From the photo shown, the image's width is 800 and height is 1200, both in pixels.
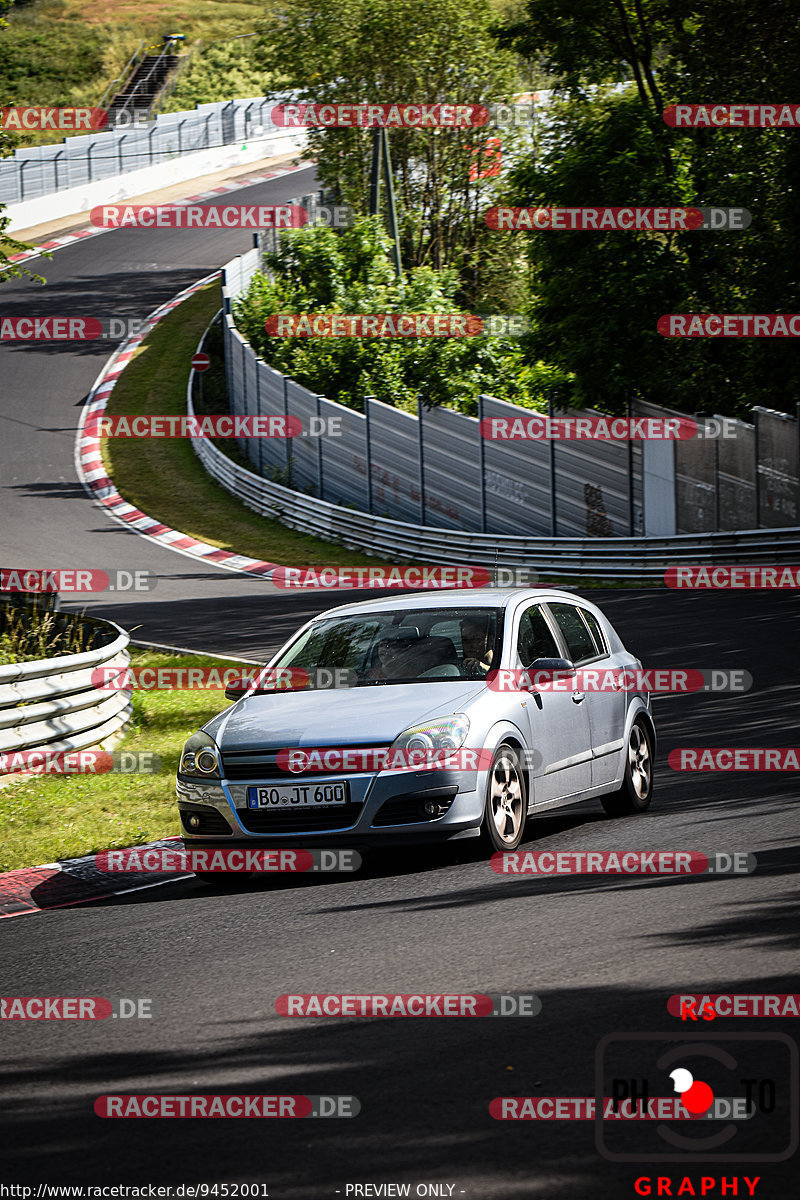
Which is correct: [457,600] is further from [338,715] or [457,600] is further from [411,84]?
[411,84]

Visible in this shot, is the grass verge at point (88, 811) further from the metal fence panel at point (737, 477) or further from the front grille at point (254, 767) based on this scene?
the metal fence panel at point (737, 477)

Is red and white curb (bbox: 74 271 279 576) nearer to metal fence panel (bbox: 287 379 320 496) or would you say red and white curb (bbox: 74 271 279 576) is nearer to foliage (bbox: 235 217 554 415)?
metal fence panel (bbox: 287 379 320 496)

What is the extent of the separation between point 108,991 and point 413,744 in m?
2.31

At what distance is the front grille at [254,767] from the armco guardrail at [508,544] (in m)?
16.8

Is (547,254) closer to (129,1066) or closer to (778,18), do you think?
(778,18)

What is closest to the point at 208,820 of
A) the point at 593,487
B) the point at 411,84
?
the point at 593,487

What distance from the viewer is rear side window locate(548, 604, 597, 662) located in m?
9.71

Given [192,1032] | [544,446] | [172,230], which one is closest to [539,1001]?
[192,1032]

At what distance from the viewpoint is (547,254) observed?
2983cm

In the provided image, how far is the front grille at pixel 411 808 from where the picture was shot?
25.6 feet

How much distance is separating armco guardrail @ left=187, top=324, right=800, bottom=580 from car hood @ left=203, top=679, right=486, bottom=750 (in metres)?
16.0

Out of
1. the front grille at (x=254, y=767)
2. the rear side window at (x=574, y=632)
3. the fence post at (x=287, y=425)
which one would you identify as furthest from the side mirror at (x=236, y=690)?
the fence post at (x=287, y=425)

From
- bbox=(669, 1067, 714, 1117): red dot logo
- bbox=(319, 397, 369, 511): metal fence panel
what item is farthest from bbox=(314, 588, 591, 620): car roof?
bbox=(319, 397, 369, 511): metal fence panel

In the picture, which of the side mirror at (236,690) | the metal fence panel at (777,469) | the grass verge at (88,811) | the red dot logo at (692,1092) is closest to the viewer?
the red dot logo at (692,1092)
